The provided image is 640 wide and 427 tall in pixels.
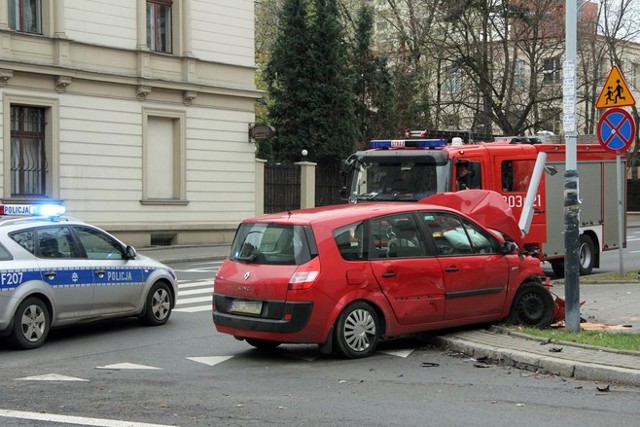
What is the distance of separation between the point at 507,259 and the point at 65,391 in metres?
5.38

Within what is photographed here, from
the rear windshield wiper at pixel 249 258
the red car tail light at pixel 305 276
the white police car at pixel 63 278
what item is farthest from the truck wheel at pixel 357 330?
the white police car at pixel 63 278

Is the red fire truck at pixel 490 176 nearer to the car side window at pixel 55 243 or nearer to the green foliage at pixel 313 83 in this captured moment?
the car side window at pixel 55 243

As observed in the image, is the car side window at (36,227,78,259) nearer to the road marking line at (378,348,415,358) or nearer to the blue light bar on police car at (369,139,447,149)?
the road marking line at (378,348,415,358)

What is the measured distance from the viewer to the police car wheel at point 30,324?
31.9 ft

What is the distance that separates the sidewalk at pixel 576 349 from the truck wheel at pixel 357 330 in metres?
1.02

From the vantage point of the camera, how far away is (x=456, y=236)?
9852 mm

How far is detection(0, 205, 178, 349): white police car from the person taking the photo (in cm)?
972

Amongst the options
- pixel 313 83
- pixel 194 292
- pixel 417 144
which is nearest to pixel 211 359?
pixel 194 292

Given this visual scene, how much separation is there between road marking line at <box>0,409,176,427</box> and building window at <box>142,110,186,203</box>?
64.8ft

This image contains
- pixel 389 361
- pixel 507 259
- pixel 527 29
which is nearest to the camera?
pixel 389 361

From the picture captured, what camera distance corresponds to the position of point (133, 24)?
83.5ft

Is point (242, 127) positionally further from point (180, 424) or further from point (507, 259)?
point (180, 424)

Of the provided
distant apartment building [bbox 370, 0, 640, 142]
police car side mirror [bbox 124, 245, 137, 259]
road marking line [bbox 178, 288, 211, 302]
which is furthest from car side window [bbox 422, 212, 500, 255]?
distant apartment building [bbox 370, 0, 640, 142]

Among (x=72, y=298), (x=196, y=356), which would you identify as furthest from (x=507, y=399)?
(x=72, y=298)
